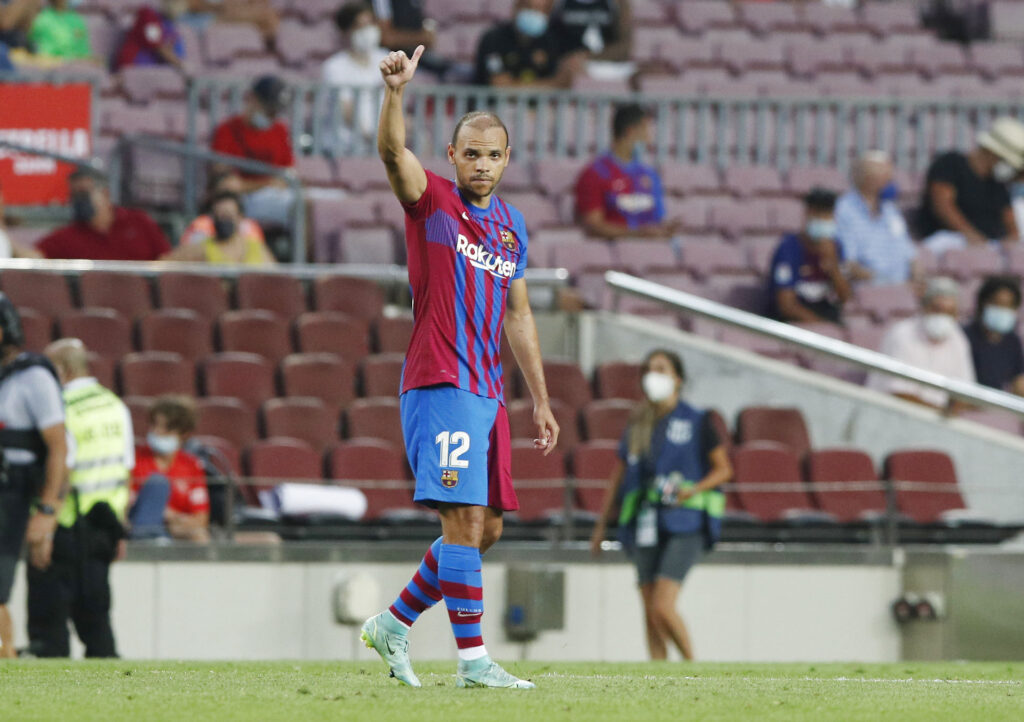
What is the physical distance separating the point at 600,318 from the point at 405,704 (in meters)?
8.99

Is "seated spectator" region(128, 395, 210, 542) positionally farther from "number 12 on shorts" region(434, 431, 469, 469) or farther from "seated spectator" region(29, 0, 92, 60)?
"seated spectator" region(29, 0, 92, 60)

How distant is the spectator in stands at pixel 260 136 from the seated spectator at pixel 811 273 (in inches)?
154

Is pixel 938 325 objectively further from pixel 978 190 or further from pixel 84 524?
pixel 84 524

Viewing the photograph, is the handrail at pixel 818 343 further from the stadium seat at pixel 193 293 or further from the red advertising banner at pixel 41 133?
the red advertising banner at pixel 41 133

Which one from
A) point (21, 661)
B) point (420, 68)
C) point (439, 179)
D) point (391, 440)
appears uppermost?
point (420, 68)

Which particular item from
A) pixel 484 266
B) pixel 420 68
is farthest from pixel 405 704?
pixel 420 68

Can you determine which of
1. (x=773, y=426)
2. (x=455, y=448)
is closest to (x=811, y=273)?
(x=773, y=426)

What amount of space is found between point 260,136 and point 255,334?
9.90 feet

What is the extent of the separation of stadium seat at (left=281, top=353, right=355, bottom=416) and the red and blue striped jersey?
6.68 metres

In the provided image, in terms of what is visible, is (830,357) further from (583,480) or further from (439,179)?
(439,179)

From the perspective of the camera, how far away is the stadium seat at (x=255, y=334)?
44.9 ft

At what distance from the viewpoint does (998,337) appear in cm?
1507

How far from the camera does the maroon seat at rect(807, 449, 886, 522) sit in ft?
43.0

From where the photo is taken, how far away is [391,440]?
13.1m
